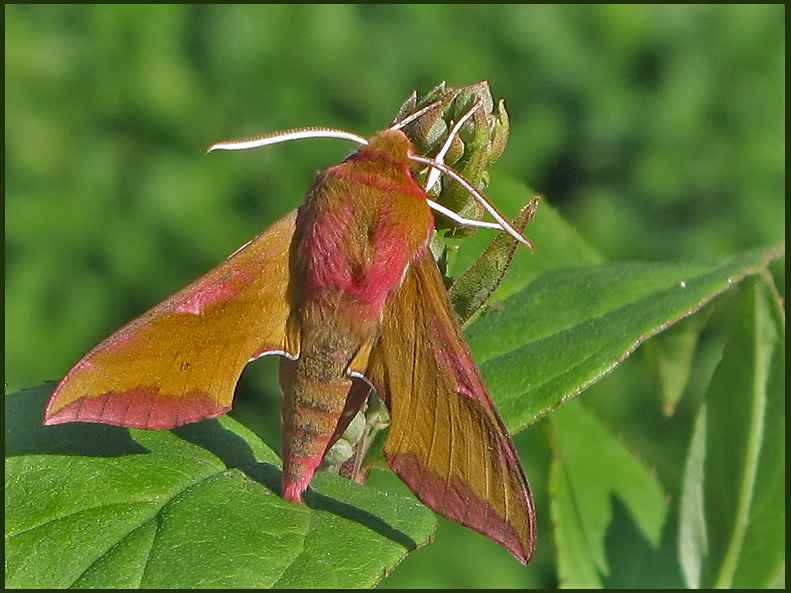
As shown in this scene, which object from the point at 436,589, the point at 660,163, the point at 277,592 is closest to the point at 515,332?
the point at 277,592

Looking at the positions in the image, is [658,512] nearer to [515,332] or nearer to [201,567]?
[515,332]

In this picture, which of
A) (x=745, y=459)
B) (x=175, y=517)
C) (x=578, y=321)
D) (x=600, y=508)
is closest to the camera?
(x=175, y=517)

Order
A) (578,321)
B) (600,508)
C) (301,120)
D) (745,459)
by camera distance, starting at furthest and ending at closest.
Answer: (301,120) < (600,508) < (745,459) < (578,321)

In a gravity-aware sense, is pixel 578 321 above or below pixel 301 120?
above

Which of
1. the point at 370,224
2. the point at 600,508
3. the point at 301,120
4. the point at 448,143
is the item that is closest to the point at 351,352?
the point at 370,224

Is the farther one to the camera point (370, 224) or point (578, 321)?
point (578, 321)

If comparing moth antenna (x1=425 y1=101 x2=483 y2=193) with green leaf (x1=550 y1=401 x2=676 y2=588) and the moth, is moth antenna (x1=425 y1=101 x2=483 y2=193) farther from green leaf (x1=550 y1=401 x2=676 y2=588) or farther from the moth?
green leaf (x1=550 y1=401 x2=676 y2=588)

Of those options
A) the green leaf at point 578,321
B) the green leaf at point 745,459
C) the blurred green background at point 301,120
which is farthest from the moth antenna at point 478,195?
the blurred green background at point 301,120

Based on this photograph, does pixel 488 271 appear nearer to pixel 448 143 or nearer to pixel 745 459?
pixel 448 143
